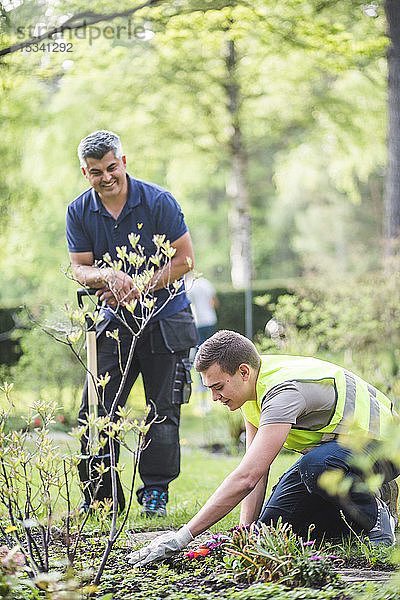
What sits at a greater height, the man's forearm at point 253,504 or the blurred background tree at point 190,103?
the blurred background tree at point 190,103

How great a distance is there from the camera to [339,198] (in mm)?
26656

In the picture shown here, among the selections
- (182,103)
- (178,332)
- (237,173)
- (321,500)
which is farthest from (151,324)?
(237,173)

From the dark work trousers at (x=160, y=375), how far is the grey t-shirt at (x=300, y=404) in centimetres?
99

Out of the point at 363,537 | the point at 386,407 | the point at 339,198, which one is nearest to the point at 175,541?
the point at 363,537

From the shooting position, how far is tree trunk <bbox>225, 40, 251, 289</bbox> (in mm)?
14578

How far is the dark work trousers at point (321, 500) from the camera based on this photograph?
2.72 metres

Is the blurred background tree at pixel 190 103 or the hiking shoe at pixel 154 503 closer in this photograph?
the hiking shoe at pixel 154 503

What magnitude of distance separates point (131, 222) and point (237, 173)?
12.4m

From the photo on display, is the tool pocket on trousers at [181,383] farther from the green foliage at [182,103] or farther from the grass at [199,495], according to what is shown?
the green foliage at [182,103]

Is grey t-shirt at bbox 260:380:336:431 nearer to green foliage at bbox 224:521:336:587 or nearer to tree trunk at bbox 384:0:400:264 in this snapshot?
green foliage at bbox 224:521:336:587

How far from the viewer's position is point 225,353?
2.70 meters

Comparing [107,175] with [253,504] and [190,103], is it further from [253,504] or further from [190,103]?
[190,103]

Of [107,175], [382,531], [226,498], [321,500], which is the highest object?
[107,175]

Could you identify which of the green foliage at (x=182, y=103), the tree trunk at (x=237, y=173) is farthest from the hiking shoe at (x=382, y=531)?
the tree trunk at (x=237, y=173)
